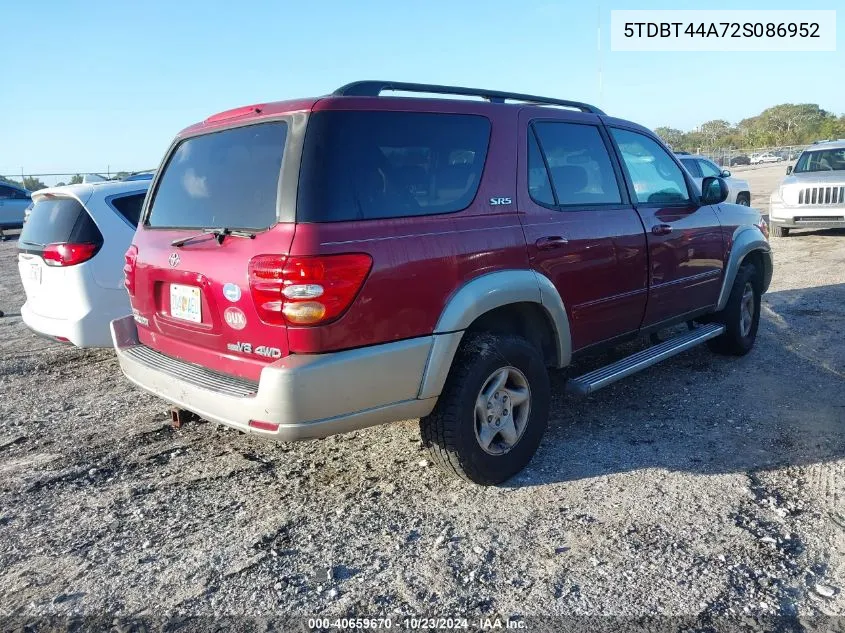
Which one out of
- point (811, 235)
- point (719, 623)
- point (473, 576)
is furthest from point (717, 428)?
point (811, 235)

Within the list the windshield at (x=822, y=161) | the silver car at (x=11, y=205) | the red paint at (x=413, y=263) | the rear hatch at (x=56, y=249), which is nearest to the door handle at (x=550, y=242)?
the red paint at (x=413, y=263)

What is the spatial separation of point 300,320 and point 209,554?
3.70 feet

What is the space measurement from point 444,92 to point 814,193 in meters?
10.9

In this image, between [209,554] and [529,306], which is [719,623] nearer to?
Result: [529,306]

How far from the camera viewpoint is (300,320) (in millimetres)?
2619

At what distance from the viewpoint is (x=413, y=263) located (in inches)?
113

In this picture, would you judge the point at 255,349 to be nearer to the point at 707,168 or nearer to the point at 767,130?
the point at 707,168

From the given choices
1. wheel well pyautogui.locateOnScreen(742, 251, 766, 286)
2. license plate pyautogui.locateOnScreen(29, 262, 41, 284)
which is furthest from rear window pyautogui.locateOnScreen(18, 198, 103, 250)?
wheel well pyautogui.locateOnScreen(742, 251, 766, 286)

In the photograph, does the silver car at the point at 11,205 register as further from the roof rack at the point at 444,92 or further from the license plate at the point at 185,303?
the roof rack at the point at 444,92

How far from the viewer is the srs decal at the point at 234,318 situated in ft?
9.20

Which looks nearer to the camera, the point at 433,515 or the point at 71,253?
the point at 433,515

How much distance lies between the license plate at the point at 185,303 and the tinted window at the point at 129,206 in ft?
7.85

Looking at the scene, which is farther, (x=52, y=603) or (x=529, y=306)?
(x=529, y=306)

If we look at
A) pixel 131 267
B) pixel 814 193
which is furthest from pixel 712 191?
pixel 814 193
